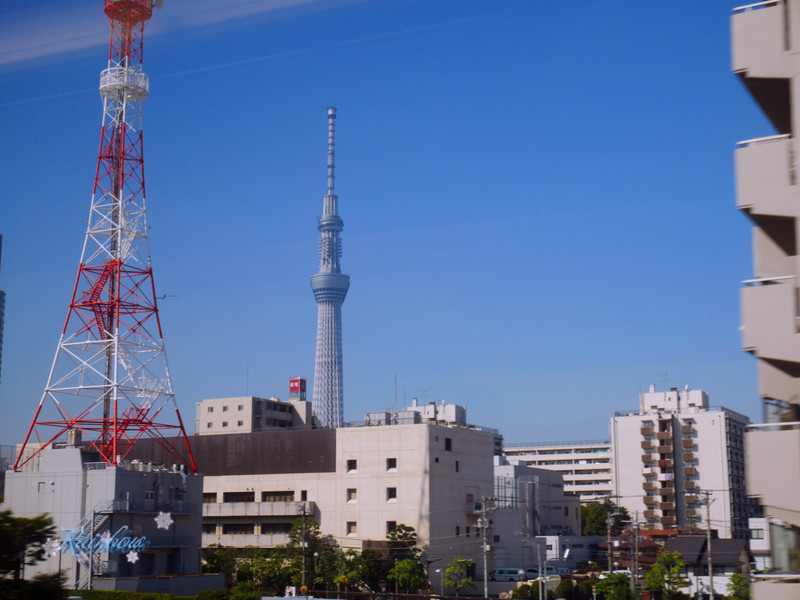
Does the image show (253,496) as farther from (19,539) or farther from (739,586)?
(19,539)

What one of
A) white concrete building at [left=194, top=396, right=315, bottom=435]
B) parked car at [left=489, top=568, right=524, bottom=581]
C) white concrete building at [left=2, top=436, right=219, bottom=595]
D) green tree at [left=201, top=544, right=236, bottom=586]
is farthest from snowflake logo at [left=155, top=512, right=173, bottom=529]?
white concrete building at [left=194, top=396, right=315, bottom=435]

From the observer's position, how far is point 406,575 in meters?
62.6

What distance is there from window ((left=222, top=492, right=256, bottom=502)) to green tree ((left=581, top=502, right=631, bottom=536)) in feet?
127

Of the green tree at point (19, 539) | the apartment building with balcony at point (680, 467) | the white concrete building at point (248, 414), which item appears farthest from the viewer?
the white concrete building at point (248, 414)

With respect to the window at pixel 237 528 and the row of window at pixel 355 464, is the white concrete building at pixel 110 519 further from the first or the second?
the row of window at pixel 355 464

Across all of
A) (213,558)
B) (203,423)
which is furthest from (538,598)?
(203,423)

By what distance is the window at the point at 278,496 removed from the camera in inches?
2976

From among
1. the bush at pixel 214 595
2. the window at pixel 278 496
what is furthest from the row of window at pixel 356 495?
the bush at pixel 214 595

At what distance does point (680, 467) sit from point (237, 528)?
159 ft

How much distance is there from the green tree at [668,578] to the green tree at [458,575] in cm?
1328

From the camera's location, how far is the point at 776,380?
1303 centimetres

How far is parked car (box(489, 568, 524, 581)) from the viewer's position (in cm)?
6975

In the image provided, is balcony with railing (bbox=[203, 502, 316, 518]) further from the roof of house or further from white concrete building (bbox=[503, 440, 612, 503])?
white concrete building (bbox=[503, 440, 612, 503])

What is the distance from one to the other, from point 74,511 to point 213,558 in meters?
16.6
